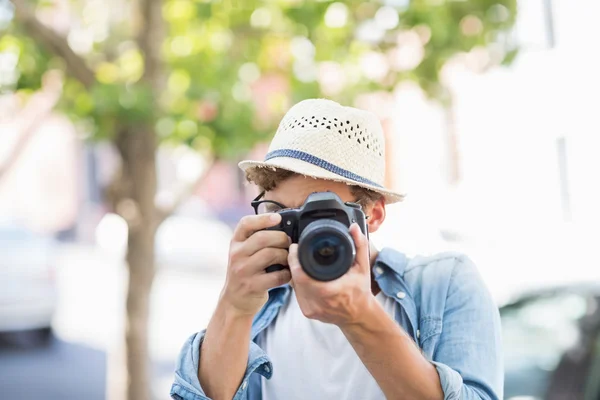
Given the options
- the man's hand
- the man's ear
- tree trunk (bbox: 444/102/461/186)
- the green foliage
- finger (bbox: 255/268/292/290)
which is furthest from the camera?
tree trunk (bbox: 444/102/461/186)

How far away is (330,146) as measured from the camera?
1.78 meters

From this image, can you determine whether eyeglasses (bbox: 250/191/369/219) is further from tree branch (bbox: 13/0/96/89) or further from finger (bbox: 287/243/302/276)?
tree branch (bbox: 13/0/96/89)

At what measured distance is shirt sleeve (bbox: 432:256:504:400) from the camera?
66.3 inches

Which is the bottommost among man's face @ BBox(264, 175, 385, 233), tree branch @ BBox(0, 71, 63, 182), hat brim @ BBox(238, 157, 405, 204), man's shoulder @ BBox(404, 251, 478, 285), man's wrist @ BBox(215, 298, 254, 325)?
man's wrist @ BBox(215, 298, 254, 325)

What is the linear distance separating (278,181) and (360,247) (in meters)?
0.37

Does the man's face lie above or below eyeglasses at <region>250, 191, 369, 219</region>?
above

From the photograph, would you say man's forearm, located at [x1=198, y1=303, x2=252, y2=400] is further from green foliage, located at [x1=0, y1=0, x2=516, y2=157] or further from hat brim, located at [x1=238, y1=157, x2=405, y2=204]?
green foliage, located at [x1=0, y1=0, x2=516, y2=157]

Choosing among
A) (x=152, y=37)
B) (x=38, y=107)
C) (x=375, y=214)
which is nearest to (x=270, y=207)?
(x=375, y=214)

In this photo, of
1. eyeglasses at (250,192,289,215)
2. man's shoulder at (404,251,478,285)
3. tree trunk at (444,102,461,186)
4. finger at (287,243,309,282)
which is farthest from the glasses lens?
tree trunk at (444,102,461,186)

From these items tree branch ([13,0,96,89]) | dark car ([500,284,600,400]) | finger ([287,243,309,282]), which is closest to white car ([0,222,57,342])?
tree branch ([13,0,96,89])

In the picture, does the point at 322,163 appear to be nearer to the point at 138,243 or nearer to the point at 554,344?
the point at 554,344

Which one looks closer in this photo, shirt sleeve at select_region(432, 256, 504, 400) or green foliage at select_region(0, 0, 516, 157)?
shirt sleeve at select_region(432, 256, 504, 400)

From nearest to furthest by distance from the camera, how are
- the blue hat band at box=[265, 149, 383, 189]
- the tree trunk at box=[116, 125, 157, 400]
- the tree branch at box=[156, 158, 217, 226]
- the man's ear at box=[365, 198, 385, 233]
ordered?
the blue hat band at box=[265, 149, 383, 189], the man's ear at box=[365, 198, 385, 233], the tree trunk at box=[116, 125, 157, 400], the tree branch at box=[156, 158, 217, 226]

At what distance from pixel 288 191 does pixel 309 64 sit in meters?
2.94
